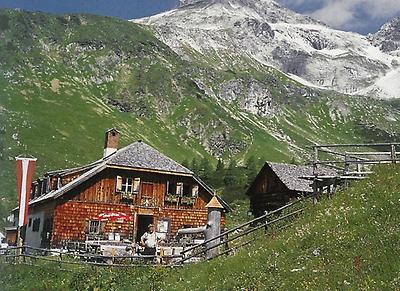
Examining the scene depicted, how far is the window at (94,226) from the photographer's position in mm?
52156

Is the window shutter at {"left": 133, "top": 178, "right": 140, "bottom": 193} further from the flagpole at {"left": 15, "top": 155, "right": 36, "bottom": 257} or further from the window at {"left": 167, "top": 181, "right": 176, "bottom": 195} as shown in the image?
the flagpole at {"left": 15, "top": 155, "right": 36, "bottom": 257}

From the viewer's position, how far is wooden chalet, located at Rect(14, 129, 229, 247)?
169ft

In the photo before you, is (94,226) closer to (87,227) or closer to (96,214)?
(87,227)

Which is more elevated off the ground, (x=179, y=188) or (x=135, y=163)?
(x=135, y=163)

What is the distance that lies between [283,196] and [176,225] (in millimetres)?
14393

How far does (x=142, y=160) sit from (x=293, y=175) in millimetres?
20058

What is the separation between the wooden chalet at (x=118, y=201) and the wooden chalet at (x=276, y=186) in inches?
420

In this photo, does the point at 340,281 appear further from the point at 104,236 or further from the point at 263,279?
the point at 104,236

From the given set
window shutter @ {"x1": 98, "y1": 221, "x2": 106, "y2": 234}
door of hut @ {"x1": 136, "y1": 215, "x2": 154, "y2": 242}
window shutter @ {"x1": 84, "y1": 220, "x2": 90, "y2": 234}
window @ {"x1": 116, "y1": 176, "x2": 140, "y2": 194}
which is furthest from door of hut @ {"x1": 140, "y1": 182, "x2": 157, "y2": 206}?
window shutter @ {"x1": 84, "y1": 220, "x2": 90, "y2": 234}

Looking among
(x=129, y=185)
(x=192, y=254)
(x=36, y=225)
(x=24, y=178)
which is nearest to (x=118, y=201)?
(x=129, y=185)

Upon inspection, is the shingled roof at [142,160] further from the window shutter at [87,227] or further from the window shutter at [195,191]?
the window shutter at [87,227]

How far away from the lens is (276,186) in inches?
2621

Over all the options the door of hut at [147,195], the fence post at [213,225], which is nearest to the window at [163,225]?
the door of hut at [147,195]

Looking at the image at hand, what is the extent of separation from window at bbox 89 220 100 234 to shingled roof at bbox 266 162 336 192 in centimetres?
2191
